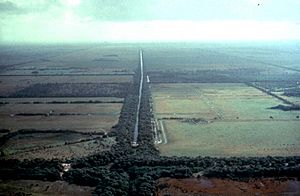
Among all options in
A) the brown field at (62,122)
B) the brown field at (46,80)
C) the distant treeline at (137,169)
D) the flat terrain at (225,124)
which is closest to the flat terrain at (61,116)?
the brown field at (62,122)

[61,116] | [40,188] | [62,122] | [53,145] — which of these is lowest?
[61,116]

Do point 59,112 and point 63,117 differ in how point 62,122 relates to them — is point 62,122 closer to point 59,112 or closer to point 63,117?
point 63,117

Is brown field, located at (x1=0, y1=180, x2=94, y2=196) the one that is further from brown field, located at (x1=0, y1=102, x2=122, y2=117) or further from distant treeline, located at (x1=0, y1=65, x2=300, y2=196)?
brown field, located at (x1=0, y1=102, x2=122, y2=117)

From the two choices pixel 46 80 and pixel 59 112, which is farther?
pixel 46 80

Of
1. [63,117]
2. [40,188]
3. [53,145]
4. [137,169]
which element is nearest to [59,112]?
→ [63,117]

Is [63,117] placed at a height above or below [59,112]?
above

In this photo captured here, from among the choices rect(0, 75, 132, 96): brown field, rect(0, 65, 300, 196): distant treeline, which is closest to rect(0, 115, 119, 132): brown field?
rect(0, 65, 300, 196): distant treeline

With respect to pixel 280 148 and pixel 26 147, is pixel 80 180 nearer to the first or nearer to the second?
pixel 26 147
